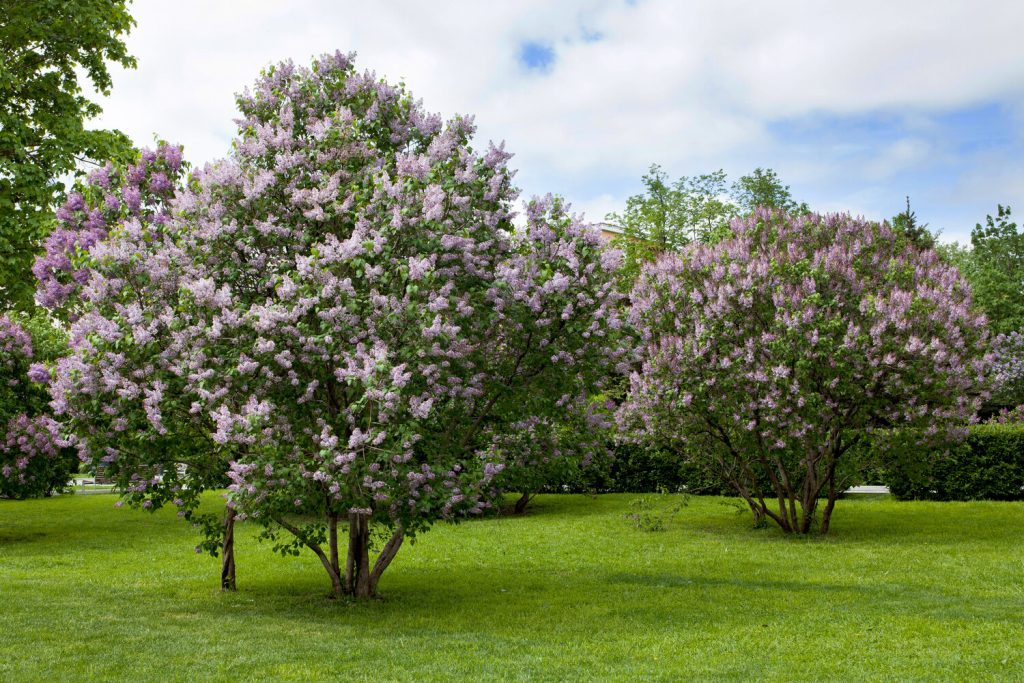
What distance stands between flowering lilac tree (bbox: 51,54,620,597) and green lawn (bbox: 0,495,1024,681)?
1.50 metres

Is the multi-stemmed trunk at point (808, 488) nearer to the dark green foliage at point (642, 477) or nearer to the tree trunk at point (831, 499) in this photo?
the tree trunk at point (831, 499)

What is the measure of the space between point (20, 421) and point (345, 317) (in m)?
13.0

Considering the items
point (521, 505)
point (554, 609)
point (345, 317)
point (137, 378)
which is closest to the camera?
point (345, 317)

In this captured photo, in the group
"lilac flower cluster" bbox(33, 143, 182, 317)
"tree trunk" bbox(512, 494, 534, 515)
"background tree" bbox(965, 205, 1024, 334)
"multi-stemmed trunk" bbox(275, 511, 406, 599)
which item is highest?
"background tree" bbox(965, 205, 1024, 334)

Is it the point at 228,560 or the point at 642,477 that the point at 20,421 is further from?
the point at 642,477

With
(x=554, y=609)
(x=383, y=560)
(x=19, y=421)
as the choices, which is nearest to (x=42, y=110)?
(x=19, y=421)

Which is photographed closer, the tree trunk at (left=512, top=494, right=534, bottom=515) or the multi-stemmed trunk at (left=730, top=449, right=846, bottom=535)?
the multi-stemmed trunk at (left=730, top=449, right=846, bottom=535)

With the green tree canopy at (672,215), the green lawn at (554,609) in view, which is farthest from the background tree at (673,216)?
the green lawn at (554,609)

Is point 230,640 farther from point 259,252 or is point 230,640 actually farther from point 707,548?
point 707,548

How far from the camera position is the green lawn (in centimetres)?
959

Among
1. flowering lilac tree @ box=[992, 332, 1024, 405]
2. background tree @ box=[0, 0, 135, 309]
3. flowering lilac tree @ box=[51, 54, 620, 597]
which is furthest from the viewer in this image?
flowering lilac tree @ box=[992, 332, 1024, 405]

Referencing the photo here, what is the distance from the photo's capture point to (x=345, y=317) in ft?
36.3

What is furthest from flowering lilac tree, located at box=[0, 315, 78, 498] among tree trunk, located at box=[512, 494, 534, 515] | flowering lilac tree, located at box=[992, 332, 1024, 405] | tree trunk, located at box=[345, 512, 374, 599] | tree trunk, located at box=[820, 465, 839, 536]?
flowering lilac tree, located at box=[992, 332, 1024, 405]

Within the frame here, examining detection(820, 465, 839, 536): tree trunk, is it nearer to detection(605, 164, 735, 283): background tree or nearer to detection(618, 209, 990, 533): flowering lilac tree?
detection(618, 209, 990, 533): flowering lilac tree
